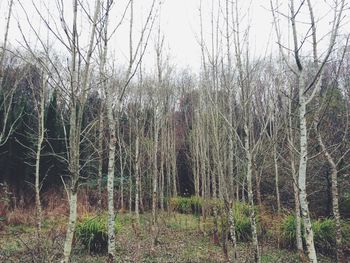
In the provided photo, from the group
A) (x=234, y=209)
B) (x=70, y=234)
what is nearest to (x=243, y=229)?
(x=234, y=209)

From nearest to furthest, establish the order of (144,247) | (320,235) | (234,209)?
(144,247)
(320,235)
(234,209)

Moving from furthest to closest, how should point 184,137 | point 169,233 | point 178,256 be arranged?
point 184,137, point 169,233, point 178,256

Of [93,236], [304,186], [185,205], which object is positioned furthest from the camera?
[185,205]

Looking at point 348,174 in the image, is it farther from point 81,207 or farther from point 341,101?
point 81,207

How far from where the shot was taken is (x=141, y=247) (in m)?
8.45

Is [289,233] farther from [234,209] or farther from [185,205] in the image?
[185,205]

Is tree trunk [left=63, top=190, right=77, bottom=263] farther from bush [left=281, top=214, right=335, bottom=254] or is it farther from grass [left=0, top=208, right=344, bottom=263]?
bush [left=281, top=214, right=335, bottom=254]

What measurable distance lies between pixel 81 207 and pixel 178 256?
658 centimetres

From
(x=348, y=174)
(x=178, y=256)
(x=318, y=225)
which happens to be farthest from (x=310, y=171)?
(x=178, y=256)

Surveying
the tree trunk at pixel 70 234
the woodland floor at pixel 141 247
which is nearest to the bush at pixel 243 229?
the woodland floor at pixel 141 247

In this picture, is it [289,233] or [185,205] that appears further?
[185,205]

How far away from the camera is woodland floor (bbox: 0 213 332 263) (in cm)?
735

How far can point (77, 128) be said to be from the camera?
3.16 meters

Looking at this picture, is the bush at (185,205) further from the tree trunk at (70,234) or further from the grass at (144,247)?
the tree trunk at (70,234)
